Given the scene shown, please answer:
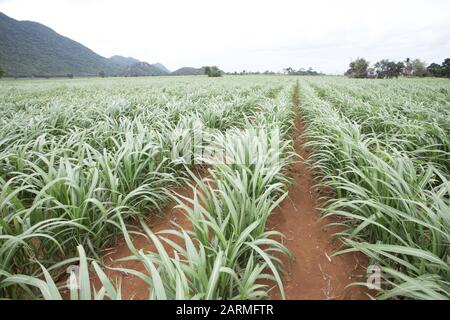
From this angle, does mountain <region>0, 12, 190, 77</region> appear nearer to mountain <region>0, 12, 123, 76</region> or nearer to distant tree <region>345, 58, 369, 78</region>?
mountain <region>0, 12, 123, 76</region>

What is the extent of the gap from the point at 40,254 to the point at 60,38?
165 m

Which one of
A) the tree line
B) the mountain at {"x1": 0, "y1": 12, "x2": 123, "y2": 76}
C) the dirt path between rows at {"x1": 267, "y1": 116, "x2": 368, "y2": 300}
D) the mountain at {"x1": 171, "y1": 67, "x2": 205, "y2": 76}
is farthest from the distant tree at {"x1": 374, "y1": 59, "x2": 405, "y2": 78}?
the mountain at {"x1": 0, "y1": 12, "x2": 123, "y2": 76}

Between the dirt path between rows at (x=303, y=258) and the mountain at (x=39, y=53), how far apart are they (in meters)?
83.9

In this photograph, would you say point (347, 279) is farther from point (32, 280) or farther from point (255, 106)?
point (255, 106)

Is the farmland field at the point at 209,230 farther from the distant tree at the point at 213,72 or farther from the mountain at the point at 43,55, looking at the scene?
the mountain at the point at 43,55

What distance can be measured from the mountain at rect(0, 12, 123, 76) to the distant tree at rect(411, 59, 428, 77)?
311 feet

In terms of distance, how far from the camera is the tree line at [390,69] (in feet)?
164

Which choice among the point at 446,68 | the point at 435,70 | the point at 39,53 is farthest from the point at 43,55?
the point at 435,70

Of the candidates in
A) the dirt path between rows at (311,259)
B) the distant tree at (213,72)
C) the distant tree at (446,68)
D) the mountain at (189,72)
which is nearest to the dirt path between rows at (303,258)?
the dirt path between rows at (311,259)

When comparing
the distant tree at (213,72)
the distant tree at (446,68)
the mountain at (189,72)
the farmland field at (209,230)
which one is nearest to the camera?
the farmland field at (209,230)

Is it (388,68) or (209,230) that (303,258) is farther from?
(388,68)

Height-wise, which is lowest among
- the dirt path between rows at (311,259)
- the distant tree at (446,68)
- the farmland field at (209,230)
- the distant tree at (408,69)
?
the dirt path between rows at (311,259)

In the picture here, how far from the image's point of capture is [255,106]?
6.24 metres

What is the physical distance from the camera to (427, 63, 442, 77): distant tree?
4491cm
